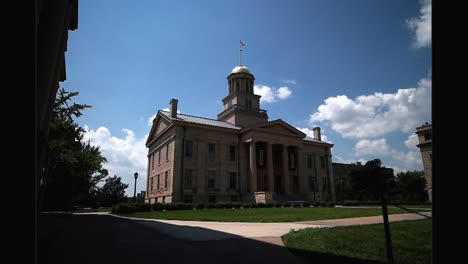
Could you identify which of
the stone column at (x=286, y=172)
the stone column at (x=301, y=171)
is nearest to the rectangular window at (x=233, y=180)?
the stone column at (x=286, y=172)

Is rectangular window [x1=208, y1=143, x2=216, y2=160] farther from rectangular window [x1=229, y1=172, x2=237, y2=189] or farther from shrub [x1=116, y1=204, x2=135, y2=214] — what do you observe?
shrub [x1=116, y1=204, x2=135, y2=214]

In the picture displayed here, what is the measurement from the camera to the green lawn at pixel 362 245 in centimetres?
649

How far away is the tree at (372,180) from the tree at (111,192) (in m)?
57.2

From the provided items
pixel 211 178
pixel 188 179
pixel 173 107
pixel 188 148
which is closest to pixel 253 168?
pixel 211 178

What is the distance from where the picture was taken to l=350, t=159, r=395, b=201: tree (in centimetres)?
461

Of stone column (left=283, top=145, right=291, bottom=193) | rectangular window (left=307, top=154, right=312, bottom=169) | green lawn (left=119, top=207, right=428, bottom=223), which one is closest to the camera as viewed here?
green lawn (left=119, top=207, right=428, bottom=223)

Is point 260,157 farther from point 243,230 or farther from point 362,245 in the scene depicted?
point 362,245

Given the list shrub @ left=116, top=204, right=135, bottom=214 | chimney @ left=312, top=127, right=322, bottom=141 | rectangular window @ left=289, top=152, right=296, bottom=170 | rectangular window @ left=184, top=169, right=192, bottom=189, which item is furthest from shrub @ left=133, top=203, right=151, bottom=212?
chimney @ left=312, top=127, right=322, bottom=141

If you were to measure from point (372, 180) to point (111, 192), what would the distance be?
5816 cm

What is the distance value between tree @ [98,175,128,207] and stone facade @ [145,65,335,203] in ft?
28.9

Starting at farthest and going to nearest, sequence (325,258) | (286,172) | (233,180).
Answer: (286,172) < (233,180) < (325,258)

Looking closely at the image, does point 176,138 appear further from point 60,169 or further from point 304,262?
point 304,262

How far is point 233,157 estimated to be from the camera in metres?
45.9

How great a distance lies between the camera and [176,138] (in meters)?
40.8
